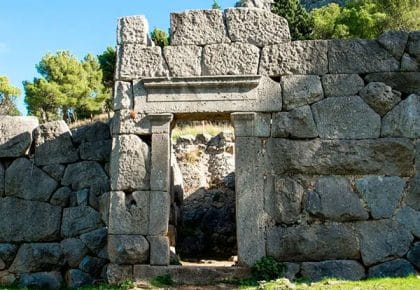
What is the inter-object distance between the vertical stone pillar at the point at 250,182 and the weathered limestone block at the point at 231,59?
718 millimetres

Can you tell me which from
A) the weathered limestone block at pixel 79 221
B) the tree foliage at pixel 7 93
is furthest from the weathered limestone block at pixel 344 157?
the tree foliage at pixel 7 93

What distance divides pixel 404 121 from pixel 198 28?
10.9ft

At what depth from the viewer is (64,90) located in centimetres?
3198

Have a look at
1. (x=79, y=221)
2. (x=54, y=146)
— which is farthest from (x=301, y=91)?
(x=54, y=146)

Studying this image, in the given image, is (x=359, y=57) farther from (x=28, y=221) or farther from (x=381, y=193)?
(x=28, y=221)

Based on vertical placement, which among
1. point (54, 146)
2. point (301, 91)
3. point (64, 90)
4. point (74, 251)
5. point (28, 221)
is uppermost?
point (64, 90)

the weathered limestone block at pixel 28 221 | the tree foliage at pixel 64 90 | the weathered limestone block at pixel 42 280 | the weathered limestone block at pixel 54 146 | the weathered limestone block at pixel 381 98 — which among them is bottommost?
the weathered limestone block at pixel 42 280

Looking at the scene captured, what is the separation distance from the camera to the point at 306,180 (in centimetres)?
724

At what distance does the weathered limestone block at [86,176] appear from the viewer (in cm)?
833

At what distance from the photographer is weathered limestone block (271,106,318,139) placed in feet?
24.0

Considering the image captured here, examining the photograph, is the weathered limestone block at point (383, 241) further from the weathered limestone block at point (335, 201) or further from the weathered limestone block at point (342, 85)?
the weathered limestone block at point (342, 85)

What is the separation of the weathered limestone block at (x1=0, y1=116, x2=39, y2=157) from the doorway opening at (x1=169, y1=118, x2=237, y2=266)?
2.52 meters

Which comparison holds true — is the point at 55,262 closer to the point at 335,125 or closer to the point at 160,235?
the point at 160,235

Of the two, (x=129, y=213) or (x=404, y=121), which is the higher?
(x=404, y=121)
